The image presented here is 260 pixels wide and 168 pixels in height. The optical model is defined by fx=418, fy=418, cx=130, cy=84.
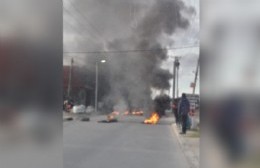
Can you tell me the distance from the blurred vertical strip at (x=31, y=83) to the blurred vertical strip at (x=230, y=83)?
3.85 feet

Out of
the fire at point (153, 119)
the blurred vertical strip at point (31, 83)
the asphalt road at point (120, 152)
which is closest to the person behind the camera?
the blurred vertical strip at point (31, 83)

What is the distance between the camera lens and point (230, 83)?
2299mm

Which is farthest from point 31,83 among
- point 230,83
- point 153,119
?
point 153,119

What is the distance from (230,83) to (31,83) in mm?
1353

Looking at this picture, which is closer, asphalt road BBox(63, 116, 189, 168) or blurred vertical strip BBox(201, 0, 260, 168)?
blurred vertical strip BBox(201, 0, 260, 168)

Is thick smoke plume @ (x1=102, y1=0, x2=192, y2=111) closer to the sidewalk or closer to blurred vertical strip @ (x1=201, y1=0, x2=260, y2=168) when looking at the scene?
the sidewalk

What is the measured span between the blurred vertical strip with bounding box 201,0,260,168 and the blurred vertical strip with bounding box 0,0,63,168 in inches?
46.2

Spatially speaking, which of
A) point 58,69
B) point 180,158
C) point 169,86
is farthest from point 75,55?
point 58,69

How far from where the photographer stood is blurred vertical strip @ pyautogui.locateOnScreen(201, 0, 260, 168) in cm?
225

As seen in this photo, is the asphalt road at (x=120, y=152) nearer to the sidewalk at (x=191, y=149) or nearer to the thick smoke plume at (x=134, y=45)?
the sidewalk at (x=191, y=149)

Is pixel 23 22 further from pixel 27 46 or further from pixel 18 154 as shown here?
pixel 18 154

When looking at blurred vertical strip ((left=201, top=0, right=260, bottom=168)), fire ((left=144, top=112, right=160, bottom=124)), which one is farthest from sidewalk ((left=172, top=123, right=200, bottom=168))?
fire ((left=144, top=112, right=160, bottom=124))

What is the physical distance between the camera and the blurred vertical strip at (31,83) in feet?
8.81

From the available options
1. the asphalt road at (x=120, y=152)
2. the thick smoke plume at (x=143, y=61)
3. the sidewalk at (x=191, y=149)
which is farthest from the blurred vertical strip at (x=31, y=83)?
the thick smoke plume at (x=143, y=61)
